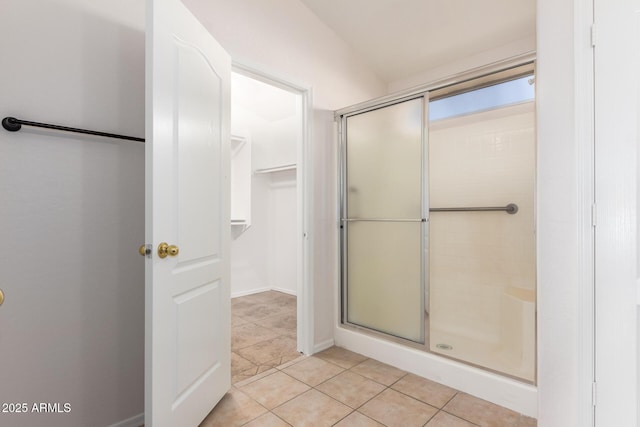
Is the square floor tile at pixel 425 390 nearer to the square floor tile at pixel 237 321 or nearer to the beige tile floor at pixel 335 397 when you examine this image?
the beige tile floor at pixel 335 397

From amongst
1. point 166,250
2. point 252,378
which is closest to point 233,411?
point 252,378

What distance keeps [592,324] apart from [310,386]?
153 centimetres

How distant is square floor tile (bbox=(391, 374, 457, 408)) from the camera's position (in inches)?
71.9

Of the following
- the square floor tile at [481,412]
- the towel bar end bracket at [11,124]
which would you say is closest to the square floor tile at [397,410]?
the square floor tile at [481,412]

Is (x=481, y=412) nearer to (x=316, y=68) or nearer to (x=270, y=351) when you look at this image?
(x=270, y=351)

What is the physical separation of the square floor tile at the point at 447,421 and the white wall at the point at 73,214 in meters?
1.53

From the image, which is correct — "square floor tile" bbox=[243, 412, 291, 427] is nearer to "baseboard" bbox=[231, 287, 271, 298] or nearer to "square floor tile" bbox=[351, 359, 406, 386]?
"square floor tile" bbox=[351, 359, 406, 386]

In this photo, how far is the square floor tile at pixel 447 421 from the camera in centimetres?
160

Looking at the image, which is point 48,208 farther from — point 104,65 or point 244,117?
point 244,117

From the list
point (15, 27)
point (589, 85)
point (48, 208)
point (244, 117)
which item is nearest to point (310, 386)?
point (48, 208)

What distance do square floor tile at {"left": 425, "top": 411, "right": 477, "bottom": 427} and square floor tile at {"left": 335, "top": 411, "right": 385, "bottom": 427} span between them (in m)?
0.28

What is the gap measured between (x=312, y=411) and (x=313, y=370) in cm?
48

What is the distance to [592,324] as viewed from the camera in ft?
3.64

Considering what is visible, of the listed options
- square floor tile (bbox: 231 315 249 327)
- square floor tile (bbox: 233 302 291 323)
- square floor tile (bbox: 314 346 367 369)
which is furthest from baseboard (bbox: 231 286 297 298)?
square floor tile (bbox: 314 346 367 369)
